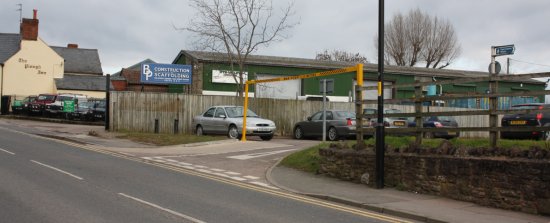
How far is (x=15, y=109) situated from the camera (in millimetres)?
41406

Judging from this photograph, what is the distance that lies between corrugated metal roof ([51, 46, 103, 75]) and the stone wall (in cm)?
5464

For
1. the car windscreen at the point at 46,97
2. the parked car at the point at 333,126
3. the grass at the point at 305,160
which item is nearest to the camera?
the grass at the point at 305,160

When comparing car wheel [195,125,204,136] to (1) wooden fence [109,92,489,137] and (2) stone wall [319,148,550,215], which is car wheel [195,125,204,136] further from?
(2) stone wall [319,148,550,215]

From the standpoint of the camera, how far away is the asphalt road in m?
8.13

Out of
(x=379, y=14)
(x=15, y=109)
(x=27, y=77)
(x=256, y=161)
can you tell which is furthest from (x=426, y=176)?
(x=27, y=77)

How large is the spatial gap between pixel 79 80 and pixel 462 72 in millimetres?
38367

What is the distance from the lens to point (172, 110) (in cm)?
2844

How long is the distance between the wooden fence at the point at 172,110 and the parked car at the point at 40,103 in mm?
13479

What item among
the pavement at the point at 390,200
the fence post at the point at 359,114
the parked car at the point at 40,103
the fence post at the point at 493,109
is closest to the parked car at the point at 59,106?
the parked car at the point at 40,103

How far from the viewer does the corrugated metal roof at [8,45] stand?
5269 centimetres

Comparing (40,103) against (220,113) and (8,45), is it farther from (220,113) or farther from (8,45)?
(220,113)

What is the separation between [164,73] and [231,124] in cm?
953

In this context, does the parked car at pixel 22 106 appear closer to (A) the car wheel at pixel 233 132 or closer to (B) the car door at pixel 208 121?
(B) the car door at pixel 208 121

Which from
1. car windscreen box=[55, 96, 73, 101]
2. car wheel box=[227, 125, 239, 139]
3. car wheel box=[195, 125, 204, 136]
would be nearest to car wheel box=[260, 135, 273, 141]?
car wheel box=[227, 125, 239, 139]
